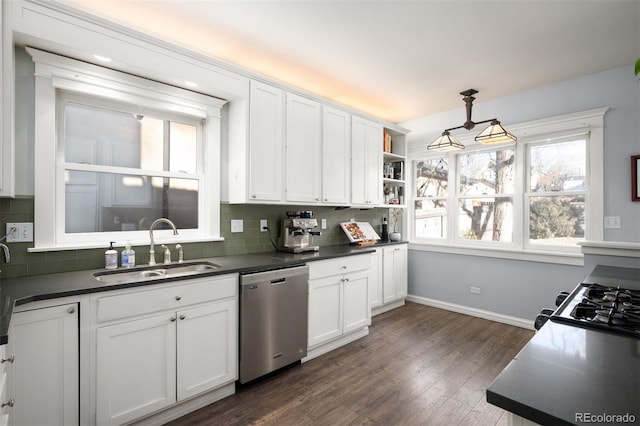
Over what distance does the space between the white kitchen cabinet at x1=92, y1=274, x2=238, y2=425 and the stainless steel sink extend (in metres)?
0.17

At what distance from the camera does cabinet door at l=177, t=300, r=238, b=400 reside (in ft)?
6.61

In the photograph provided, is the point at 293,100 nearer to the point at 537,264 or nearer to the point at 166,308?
the point at 166,308

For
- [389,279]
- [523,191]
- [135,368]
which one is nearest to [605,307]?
→ [135,368]

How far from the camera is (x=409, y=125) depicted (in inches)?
191

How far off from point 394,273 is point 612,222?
2.39 meters

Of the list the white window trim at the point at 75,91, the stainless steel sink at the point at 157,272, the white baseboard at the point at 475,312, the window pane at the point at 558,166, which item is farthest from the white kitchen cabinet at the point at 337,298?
the window pane at the point at 558,166

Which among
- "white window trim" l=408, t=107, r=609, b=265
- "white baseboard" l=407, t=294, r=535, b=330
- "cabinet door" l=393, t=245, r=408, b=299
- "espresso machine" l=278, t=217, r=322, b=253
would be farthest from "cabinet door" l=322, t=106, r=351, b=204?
"white baseboard" l=407, t=294, r=535, b=330

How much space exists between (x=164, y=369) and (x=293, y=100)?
8.25 feet

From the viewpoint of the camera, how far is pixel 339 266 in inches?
122

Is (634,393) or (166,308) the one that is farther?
(166,308)

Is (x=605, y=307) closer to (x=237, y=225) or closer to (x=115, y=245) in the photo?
(x=237, y=225)

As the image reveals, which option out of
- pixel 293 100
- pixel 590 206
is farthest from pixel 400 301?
pixel 293 100

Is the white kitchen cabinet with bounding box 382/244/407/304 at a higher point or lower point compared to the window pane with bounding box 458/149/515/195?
lower

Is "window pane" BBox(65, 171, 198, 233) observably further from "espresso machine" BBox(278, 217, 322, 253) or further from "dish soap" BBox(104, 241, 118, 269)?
"espresso machine" BBox(278, 217, 322, 253)
